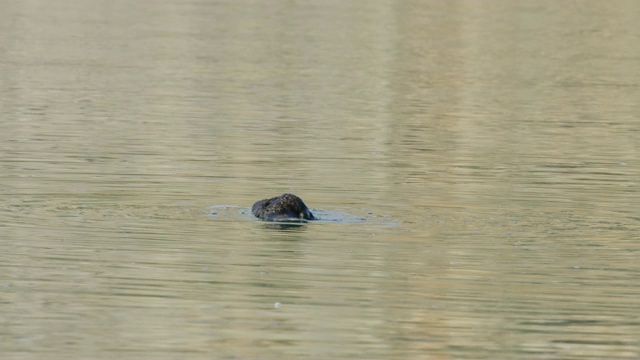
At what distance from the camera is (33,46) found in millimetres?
54750

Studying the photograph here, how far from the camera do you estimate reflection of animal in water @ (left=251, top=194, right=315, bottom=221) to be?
2034cm

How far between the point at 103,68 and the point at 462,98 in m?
10.6

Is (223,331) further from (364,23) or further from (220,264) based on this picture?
(364,23)

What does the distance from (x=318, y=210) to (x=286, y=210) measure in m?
1.00

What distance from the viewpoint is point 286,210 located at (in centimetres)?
2039

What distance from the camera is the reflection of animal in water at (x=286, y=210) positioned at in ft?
66.7

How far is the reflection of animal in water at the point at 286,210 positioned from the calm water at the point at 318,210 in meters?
0.23

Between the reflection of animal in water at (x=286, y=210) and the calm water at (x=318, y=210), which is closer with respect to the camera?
the calm water at (x=318, y=210)

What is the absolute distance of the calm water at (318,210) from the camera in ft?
47.5

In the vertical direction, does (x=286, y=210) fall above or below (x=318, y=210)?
above

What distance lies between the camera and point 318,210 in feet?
70.0

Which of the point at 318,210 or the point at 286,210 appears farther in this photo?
the point at 318,210

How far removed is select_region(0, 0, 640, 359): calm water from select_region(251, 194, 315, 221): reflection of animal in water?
0.74 feet

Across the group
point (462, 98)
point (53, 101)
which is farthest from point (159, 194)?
point (462, 98)
